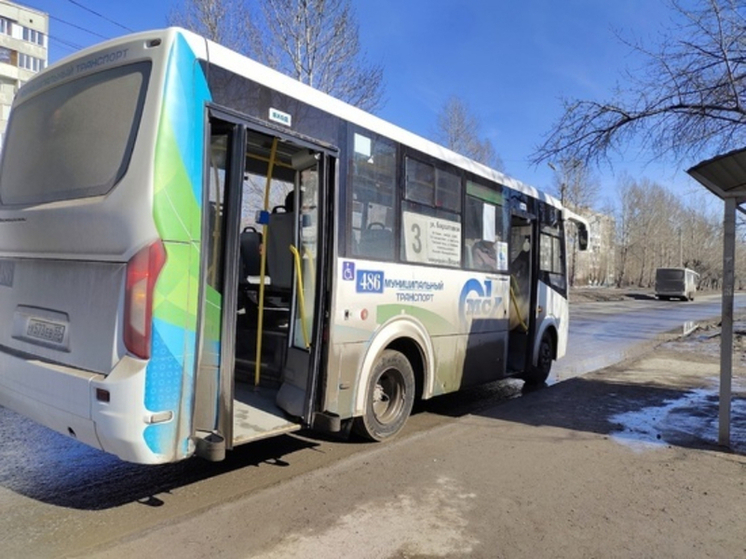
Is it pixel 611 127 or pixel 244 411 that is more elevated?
pixel 611 127

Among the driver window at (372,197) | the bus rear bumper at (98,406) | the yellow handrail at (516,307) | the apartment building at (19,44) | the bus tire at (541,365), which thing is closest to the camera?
the bus rear bumper at (98,406)

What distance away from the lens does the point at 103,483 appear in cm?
437

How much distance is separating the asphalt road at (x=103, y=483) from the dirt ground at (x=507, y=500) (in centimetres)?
28

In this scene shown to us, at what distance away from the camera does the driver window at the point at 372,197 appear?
16.3ft

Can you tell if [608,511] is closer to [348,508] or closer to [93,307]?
[348,508]

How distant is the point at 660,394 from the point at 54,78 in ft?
28.5

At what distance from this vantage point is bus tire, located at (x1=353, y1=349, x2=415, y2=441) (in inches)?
208

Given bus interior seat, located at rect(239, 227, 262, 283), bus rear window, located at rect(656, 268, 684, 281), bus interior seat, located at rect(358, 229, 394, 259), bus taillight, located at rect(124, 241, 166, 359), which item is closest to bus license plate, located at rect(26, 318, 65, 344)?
bus taillight, located at rect(124, 241, 166, 359)

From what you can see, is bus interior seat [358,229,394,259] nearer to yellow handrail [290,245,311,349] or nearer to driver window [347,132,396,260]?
driver window [347,132,396,260]

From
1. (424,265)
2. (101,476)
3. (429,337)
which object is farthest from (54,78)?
(429,337)

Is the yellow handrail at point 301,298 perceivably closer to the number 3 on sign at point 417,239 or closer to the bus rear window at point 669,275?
Answer: the number 3 on sign at point 417,239

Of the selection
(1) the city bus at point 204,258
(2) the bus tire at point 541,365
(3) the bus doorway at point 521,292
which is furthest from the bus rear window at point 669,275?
(1) the city bus at point 204,258

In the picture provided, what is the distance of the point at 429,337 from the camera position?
19.5 ft

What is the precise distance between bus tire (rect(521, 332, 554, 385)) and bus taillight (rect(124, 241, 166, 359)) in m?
6.59
